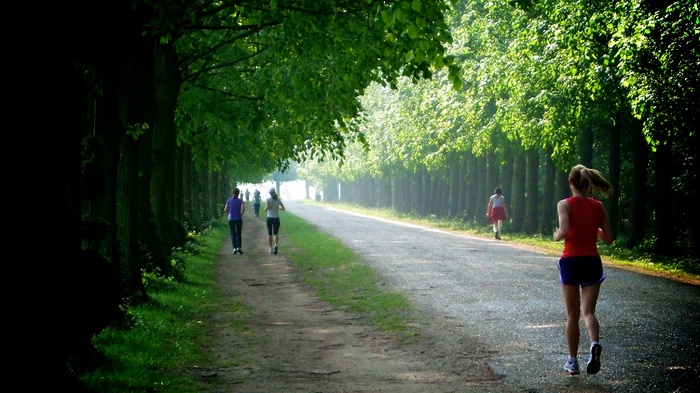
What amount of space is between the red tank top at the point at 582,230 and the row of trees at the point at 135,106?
69.5 inches

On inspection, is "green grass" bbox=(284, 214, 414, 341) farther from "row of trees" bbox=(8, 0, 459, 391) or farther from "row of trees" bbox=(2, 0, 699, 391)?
"row of trees" bbox=(8, 0, 459, 391)

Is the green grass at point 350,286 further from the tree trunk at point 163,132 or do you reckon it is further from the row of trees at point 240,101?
the tree trunk at point 163,132

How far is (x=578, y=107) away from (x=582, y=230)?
1630cm

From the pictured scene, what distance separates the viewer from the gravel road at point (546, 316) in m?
7.55

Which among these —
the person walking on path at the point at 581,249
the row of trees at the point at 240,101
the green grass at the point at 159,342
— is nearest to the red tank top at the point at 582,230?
the person walking on path at the point at 581,249

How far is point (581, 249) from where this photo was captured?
7.64 meters

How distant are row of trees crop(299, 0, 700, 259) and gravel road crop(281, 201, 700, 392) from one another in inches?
139

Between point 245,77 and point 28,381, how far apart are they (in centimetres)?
1770

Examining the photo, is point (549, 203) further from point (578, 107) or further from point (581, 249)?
point (581, 249)

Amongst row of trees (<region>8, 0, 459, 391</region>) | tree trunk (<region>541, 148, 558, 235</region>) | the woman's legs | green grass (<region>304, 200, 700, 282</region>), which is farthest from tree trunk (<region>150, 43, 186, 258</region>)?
tree trunk (<region>541, 148, 558, 235</region>)

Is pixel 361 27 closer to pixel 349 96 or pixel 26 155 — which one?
pixel 349 96

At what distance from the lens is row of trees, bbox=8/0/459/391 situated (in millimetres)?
4945

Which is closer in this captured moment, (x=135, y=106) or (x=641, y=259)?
(x=135, y=106)

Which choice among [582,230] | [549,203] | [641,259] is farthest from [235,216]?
[582,230]
